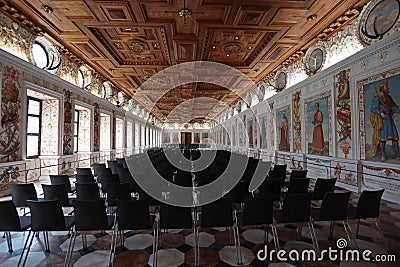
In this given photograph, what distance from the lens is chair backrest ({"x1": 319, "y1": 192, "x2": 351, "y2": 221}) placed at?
3.29 metres

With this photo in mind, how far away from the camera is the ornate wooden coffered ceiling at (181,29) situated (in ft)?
20.9

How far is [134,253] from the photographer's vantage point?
329 centimetres

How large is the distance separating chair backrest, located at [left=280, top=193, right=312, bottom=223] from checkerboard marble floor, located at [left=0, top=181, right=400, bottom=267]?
0.51 metres

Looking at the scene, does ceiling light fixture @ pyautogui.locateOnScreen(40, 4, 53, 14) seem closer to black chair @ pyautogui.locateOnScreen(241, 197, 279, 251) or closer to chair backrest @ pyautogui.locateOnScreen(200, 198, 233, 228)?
chair backrest @ pyautogui.locateOnScreen(200, 198, 233, 228)

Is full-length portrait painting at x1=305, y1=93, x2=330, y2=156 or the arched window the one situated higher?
the arched window

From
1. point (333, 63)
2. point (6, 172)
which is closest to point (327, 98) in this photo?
point (333, 63)

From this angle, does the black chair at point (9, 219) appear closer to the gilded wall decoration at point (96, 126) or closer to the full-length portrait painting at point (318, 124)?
the full-length portrait painting at point (318, 124)

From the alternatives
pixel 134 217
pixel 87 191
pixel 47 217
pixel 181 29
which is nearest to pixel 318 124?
pixel 181 29

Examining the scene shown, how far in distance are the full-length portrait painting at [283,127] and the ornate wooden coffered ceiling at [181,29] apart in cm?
257

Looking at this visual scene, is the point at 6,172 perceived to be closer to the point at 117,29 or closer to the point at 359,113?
the point at 117,29

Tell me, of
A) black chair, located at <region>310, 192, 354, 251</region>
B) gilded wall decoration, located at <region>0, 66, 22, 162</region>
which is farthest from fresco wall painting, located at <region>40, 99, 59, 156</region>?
black chair, located at <region>310, 192, 354, 251</region>

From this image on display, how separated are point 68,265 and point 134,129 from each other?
790 inches

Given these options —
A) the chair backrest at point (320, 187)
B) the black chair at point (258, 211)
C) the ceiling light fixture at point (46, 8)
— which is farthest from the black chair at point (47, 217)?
the ceiling light fixture at point (46, 8)

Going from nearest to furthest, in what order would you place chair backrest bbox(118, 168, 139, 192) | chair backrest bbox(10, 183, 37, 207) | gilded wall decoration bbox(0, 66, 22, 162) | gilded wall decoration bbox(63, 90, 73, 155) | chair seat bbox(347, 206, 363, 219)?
chair seat bbox(347, 206, 363, 219)
chair backrest bbox(10, 183, 37, 207)
chair backrest bbox(118, 168, 139, 192)
gilded wall decoration bbox(0, 66, 22, 162)
gilded wall decoration bbox(63, 90, 73, 155)
